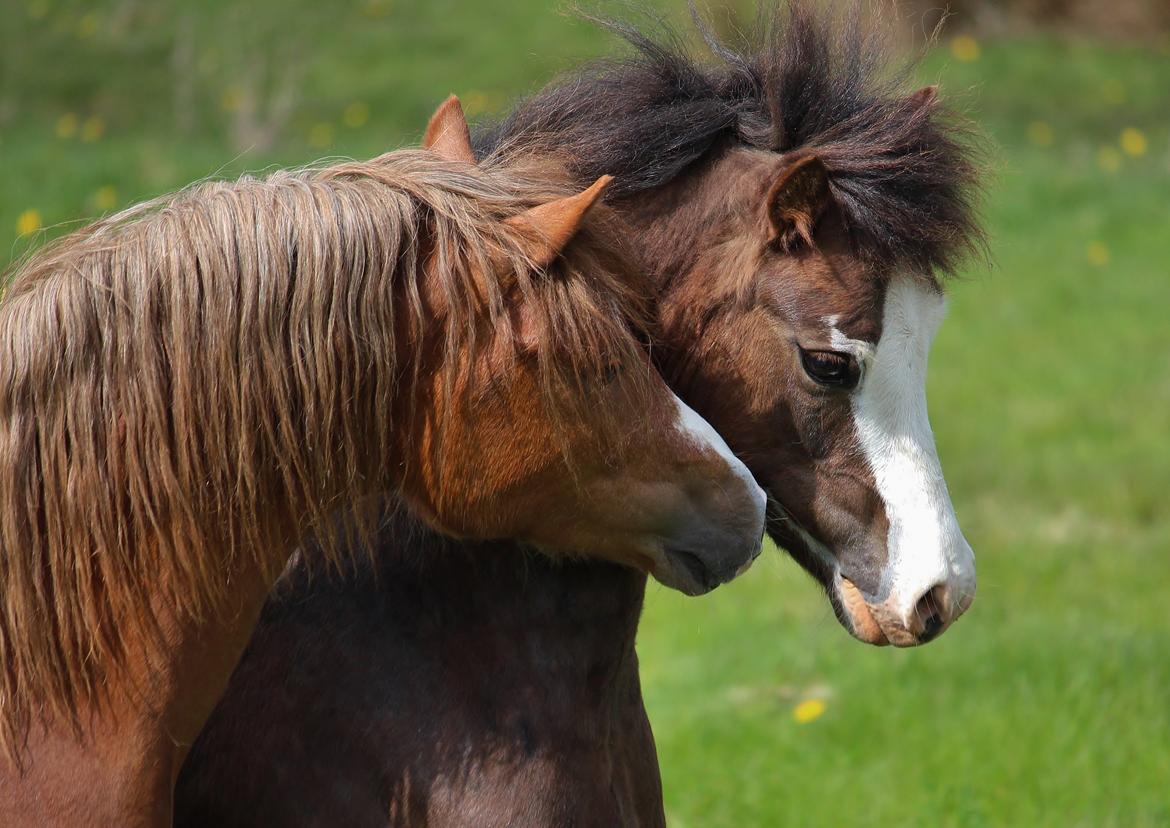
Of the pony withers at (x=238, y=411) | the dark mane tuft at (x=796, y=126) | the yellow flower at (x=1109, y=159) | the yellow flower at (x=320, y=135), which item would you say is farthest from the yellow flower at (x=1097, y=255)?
the pony withers at (x=238, y=411)

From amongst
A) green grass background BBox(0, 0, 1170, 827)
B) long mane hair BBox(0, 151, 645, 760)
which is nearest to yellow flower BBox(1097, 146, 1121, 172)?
green grass background BBox(0, 0, 1170, 827)

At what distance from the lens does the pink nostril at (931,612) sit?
8.34 feet

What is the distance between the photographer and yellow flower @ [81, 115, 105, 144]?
9688 mm

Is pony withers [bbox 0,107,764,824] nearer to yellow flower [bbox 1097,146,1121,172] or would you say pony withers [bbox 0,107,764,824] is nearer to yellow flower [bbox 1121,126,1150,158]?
yellow flower [bbox 1097,146,1121,172]

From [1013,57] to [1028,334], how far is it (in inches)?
273

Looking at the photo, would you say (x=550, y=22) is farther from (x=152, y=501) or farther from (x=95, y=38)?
(x=152, y=501)

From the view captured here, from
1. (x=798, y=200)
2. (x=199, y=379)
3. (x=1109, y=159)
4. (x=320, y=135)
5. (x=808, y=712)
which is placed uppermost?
(x=199, y=379)

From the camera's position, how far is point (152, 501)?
6.93 ft

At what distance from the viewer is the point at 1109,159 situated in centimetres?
1231

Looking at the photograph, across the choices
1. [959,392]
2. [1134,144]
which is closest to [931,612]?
[959,392]

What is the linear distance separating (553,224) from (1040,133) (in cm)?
1205

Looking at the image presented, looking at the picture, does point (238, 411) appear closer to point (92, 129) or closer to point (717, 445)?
point (717, 445)

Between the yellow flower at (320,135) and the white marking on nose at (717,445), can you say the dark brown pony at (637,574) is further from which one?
the yellow flower at (320,135)

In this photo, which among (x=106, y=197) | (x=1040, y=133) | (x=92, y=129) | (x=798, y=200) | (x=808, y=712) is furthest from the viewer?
(x=1040, y=133)
